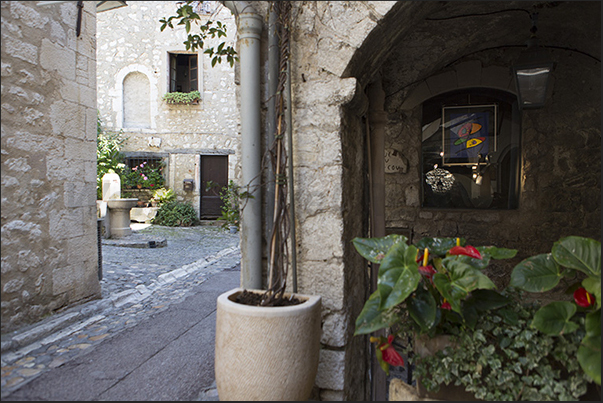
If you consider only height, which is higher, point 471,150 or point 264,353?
point 471,150

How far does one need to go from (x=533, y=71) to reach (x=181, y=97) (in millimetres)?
9748

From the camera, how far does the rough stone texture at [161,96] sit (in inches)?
432

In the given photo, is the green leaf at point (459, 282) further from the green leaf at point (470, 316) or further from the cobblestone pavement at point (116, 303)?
the cobblestone pavement at point (116, 303)

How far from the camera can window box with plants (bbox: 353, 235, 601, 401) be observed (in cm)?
152

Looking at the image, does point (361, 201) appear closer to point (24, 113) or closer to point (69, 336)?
point (69, 336)

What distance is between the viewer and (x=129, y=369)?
2322 mm

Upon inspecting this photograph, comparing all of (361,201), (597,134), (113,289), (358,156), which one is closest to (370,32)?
(358,156)

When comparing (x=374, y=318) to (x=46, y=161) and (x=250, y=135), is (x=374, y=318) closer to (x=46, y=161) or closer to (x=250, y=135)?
(x=250, y=135)

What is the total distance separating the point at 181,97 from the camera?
11.2 m

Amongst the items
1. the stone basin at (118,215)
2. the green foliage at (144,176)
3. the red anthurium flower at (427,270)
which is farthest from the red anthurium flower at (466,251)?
the green foliage at (144,176)

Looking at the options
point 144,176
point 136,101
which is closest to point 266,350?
point 144,176

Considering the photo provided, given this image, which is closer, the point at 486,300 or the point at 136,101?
the point at 486,300

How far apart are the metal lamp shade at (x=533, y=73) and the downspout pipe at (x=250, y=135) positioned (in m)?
2.12

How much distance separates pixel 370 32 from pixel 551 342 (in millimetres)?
1575
